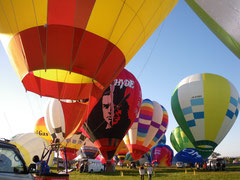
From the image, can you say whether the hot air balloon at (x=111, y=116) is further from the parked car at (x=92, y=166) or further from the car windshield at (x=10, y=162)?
the car windshield at (x=10, y=162)

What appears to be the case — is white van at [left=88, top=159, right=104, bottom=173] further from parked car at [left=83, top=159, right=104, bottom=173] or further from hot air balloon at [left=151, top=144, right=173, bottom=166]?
hot air balloon at [left=151, top=144, right=173, bottom=166]

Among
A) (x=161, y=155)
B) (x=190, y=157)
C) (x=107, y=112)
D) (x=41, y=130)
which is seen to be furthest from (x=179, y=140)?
(x=107, y=112)

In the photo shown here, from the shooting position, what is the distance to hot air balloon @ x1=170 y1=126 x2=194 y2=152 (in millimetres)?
33934

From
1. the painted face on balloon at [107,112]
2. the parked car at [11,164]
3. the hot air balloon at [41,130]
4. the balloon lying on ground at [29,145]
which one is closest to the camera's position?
the parked car at [11,164]

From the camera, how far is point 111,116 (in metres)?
14.2

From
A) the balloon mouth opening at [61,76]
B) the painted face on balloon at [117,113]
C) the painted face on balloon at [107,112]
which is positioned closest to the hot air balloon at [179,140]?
the painted face on balloon at [117,113]

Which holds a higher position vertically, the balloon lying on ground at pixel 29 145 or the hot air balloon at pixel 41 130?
the hot air balloon at pixel 41 130

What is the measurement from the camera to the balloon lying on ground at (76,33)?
609cm

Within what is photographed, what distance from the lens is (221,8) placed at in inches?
107

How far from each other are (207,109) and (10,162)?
17345 mm

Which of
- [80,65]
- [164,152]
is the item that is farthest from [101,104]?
[164,152]

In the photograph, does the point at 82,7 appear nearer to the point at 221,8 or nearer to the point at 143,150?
the point at 221,8

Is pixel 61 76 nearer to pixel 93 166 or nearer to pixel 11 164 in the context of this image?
pixel 11 164

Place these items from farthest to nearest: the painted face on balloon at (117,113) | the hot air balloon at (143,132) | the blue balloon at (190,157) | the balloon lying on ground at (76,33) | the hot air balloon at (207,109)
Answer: the blue balloon at (190,157), the hot air balloon at (143,132), the hot air balloon at (207,109), the painted face on balloon at (117,113), the balloon lying on ground at (76,33)
